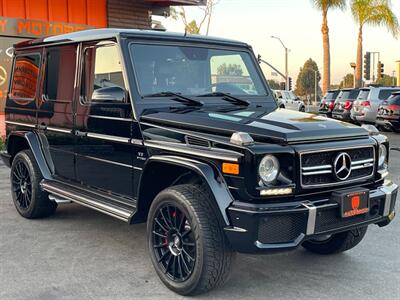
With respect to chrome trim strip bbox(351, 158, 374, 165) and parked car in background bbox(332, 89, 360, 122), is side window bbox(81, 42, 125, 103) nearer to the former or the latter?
chrome trim strip bbox(351, 158, 374, 165)

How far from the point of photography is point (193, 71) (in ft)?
16.0

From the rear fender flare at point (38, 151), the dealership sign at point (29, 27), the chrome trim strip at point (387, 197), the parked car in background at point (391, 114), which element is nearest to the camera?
the chrome trim strip at point (387, 197)

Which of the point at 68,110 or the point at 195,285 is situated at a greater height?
the point at 68,110

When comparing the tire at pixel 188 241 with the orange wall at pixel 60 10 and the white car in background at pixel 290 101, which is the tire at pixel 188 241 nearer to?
the orange wall at pixel 60 10

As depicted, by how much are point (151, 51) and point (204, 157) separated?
144 cm

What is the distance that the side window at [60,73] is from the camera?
5262 millimetres

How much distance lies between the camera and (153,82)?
179 inches

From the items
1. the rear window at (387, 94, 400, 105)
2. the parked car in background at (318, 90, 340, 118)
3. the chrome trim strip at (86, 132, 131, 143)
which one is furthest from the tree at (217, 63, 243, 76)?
the parked car in background at (318, 90, 340, 118)

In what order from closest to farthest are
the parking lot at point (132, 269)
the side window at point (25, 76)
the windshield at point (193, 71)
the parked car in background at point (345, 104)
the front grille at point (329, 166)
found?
the front grille at point (329, 166), the parking lot at point (132, 269), the windshield at point (193, 71), the side window at point (25, 76), the parked car in background at point (345, 104)

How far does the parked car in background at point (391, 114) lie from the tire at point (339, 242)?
12890 millimetres

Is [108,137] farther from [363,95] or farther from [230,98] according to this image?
[363,95]

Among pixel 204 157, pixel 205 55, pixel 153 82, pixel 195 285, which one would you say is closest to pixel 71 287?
pixel 195 285

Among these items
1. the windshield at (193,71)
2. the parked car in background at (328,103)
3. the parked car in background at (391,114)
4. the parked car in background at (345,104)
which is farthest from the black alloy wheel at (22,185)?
the parked car in background at (328,103)

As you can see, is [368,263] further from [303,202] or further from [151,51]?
[151,51]
